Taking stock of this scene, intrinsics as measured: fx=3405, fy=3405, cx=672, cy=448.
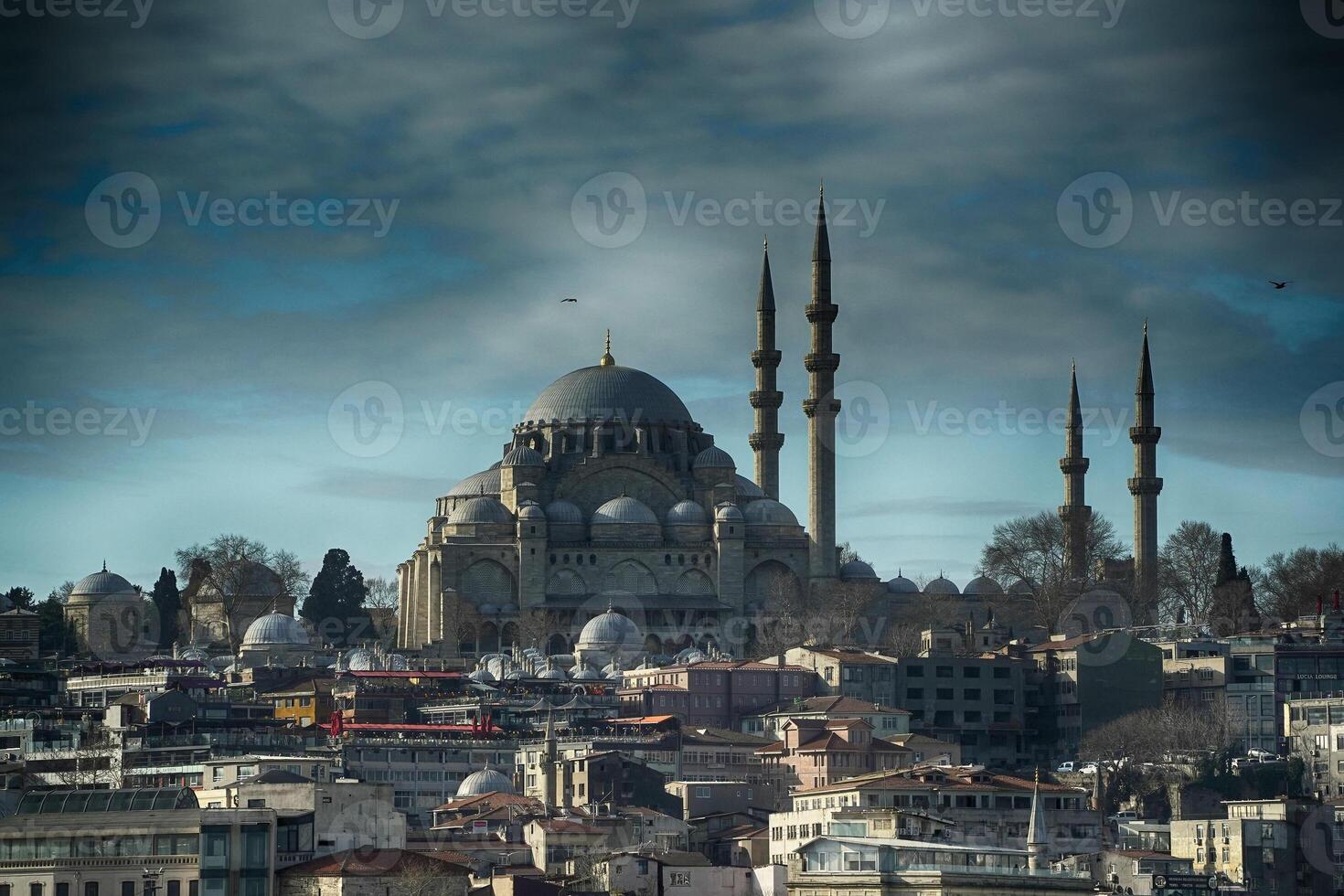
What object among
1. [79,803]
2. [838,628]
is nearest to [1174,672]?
[838,628]

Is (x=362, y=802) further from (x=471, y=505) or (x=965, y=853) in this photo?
(x=471, y=505)

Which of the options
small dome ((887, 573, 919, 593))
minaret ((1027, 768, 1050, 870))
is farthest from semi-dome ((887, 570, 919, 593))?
minaret ((1027, 768, 1050, 870))

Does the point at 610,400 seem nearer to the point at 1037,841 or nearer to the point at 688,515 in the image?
the point at 688,515

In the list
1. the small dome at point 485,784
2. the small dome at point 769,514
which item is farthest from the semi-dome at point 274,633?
the small dome at point 485,784

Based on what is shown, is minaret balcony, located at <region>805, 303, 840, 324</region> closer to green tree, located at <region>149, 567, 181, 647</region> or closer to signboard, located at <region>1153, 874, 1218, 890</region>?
green tree, located at <region>149, 567, 181, 647</region>

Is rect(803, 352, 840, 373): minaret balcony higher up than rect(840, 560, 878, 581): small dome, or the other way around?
rect(803, 352, 840, 373): minaret balcony

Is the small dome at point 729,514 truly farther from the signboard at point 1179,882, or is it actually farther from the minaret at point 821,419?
the signboard at point 1179,882

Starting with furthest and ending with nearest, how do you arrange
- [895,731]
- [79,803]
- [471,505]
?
1. [471,505]
2. [895,731]
3. [79,803]
